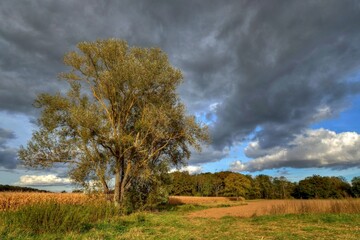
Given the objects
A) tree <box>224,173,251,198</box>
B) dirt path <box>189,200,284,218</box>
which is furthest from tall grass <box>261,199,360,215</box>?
tree <box>224,173,251,198</box>

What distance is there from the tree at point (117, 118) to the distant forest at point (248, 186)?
203 ft

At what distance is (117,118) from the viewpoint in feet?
83.9

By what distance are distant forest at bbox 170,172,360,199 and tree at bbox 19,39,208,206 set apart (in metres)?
61.7

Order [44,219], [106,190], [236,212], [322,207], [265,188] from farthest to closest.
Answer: [265,188] → [236,212] → [106,190] → [322,207] → [44,219]

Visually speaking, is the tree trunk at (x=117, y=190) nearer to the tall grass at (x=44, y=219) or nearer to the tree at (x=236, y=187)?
the tall grass at (x=44, y=219)

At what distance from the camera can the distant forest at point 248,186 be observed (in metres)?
96.3

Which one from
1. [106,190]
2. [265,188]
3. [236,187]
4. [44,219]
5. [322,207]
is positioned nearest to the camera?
[44,219]

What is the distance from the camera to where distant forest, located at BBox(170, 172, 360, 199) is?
316 feet

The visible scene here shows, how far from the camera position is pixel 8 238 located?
30.9 ft

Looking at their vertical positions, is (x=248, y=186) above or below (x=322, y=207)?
above

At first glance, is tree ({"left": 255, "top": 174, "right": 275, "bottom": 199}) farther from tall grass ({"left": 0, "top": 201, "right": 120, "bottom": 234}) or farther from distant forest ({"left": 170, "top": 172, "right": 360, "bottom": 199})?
tall grass ({"left": 0, "top": 201, "right": 120, "bottom": 234})

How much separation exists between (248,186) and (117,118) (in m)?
91.2

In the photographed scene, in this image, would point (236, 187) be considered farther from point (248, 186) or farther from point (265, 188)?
point (265, 188)

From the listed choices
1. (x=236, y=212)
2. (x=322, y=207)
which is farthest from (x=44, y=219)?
(x=236, y=212)
